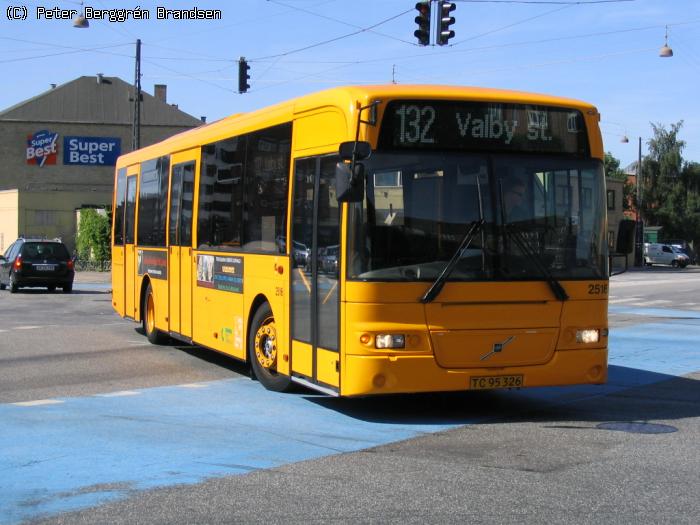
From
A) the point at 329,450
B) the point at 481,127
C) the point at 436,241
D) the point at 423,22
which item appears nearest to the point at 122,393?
the point at 329,450

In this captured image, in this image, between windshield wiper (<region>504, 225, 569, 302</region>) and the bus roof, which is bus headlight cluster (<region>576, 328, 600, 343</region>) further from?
the bus roof

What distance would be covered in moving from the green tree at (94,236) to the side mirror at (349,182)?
130ft

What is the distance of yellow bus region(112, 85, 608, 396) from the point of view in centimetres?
861

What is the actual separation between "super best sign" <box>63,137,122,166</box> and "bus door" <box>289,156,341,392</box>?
199 ft

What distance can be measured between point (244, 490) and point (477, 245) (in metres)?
3.41

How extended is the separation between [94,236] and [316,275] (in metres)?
40.2

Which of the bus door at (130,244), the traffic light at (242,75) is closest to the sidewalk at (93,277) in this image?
the traffic light at (242,75)

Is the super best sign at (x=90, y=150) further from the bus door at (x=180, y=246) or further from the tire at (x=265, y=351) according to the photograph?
the tire at (x=265, y=351)

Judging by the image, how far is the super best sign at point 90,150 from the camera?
68062 mm

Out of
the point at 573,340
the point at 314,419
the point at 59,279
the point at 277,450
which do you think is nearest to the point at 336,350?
the point at 314,419

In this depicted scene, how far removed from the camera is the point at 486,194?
8.89 metres

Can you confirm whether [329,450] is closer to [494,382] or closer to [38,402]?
[494,382]

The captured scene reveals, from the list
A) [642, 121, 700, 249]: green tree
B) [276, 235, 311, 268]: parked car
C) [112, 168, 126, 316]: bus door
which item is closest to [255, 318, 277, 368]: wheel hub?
[276, 235, 311, 268]: parked car

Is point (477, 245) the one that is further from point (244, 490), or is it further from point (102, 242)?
point (102, 242)
